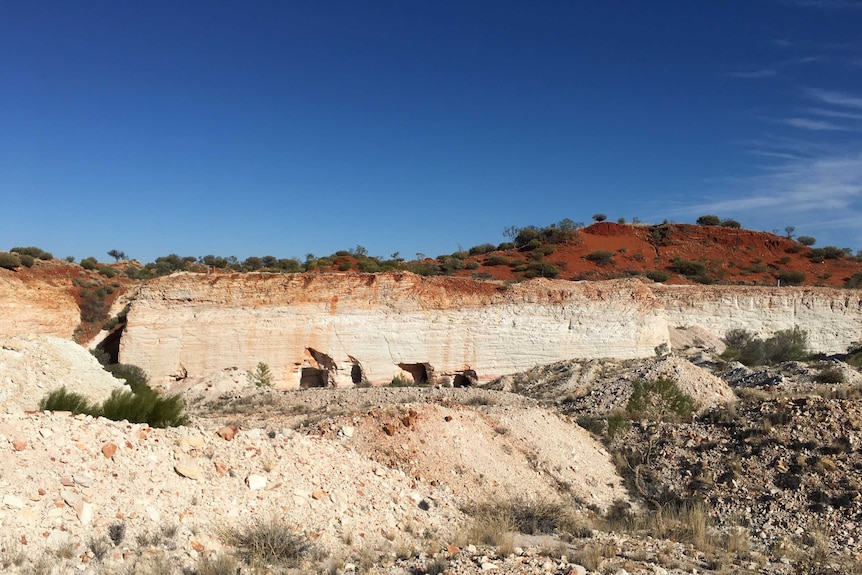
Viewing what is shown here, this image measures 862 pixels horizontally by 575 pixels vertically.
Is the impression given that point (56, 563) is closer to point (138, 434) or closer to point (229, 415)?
point (138, 434)

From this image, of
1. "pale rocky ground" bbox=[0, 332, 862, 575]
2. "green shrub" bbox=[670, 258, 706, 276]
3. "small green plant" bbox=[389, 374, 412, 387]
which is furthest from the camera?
"green shrub" bbox=[670, 258, 706, 276]

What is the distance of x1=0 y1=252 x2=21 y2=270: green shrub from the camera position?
26.3 metres

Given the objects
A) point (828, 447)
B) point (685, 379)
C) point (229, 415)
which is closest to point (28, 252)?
point (229, 415)

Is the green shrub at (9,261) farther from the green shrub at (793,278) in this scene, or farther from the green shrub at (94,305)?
the green shrub at (793,278)

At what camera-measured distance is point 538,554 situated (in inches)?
228

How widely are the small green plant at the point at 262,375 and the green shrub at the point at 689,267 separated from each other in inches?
1110

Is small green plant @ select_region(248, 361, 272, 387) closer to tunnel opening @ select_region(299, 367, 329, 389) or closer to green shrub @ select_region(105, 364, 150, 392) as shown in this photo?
tunnel opening @ select_region(299, 367, 329, 389)

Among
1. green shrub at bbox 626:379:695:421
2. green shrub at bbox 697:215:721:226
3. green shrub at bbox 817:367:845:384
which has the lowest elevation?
green shrub at bbox 626:379:695:421

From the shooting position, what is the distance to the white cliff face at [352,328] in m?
18.8

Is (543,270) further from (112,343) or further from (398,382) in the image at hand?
(112,343)

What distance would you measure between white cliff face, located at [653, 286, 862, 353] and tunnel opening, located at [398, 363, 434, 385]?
1109 cm

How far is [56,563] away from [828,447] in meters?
9.79

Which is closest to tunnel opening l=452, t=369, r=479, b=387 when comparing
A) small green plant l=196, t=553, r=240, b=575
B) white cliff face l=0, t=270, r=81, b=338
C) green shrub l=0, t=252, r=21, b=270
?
white cliff face l=0, t=270, r=81, b=338

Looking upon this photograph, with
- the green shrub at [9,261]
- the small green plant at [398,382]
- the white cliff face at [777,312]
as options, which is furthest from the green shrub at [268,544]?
the green shrub at [9,261]
